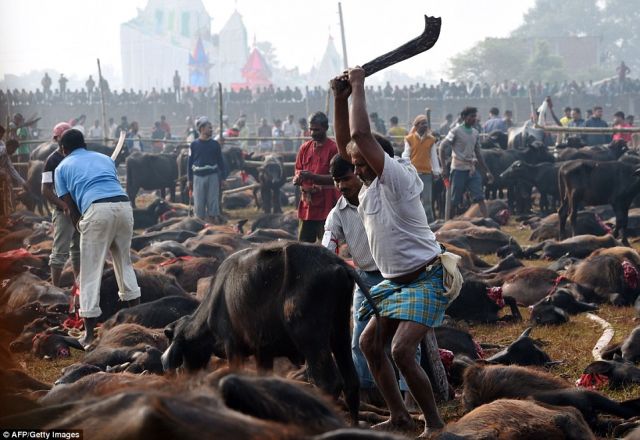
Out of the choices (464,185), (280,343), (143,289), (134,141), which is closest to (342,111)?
(280,343)

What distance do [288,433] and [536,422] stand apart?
3.22 meters

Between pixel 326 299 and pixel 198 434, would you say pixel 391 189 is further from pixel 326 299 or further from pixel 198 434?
pixel 198 434

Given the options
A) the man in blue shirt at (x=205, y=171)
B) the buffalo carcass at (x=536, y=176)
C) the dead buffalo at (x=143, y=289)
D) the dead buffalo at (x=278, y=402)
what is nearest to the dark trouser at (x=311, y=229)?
the dead buffalo at (x=143, y=289)

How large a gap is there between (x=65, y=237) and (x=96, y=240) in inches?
78.5

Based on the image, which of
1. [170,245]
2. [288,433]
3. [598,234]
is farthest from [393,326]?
[598,234]

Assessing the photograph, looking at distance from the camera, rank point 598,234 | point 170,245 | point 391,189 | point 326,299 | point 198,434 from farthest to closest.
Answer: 1. point 598,234
2. point 170,245
3. point 326,299
4. point 391,189
5. point 198,434

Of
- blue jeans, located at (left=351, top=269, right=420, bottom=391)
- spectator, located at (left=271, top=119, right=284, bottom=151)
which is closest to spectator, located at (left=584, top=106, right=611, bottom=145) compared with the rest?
spectator, located at (left=271, top=119, right=284, bottom=151)

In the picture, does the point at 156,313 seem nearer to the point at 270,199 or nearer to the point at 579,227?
the point at 579,227

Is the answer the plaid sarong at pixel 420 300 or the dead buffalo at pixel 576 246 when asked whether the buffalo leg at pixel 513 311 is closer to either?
the dead buffalo at pixel 576 246

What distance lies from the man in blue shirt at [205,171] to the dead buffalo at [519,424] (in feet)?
40.5

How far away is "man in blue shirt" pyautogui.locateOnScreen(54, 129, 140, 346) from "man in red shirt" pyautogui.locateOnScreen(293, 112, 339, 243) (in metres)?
1.64

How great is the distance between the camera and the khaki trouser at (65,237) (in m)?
10.9

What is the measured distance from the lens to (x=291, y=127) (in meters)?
35.1

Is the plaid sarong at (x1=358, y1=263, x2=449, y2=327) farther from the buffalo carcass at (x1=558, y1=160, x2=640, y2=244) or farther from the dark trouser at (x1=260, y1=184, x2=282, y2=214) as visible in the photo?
the dark trouser at (x1=260, y1=184, x2=282, y2=214)
